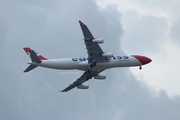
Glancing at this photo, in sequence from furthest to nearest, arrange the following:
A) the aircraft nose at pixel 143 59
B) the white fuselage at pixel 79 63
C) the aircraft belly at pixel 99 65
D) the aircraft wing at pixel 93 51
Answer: the aircraft nose at pixel 143 59 → the aircraft belly at pixel 99 65 → the white fuselage at pixel 79 63 → the aircraft wing at pixel 93 51

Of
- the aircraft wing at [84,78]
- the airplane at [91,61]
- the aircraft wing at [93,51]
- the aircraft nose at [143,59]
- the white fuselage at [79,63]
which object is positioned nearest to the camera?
the aircraft wing at [93,51]

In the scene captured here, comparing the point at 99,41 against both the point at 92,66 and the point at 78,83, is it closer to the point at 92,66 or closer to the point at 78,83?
the point at 92,66

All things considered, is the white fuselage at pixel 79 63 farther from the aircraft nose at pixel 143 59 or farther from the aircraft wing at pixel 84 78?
the aircraft wing at pixel 84 78

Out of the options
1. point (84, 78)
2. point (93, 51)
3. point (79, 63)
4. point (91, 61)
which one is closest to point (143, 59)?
point (91, 61)

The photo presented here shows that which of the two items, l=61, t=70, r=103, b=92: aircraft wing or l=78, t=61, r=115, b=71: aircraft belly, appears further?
l=61, t=70, r=103, b=92: aircraft wing

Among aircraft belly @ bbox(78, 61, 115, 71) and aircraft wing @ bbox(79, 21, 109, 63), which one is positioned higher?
aircraft wing @ bbox(79, 21, 109, 63)

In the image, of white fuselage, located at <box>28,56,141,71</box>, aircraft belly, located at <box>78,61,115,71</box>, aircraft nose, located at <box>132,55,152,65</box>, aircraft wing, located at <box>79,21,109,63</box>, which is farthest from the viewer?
aircraft nose, located at <box>132,55,152,65</box>

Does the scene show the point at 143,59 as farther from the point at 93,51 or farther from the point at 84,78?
the point at 84,78

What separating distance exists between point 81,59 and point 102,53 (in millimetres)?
4931

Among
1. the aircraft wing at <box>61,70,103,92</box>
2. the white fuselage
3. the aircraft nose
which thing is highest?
the white fuselage

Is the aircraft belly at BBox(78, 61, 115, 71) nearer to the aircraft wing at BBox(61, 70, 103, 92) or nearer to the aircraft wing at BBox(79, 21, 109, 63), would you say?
the aircraft wing at BBox(79, 21, 109, 63)

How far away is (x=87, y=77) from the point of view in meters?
116

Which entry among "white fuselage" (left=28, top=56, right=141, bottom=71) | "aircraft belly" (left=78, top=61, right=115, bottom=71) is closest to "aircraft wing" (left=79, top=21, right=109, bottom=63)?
"aircraft belly" (left=78, top=61, right=115, bottom=71)

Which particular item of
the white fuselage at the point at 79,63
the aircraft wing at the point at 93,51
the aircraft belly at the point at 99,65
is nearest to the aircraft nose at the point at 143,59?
the white fuselage at the point at 79,63
